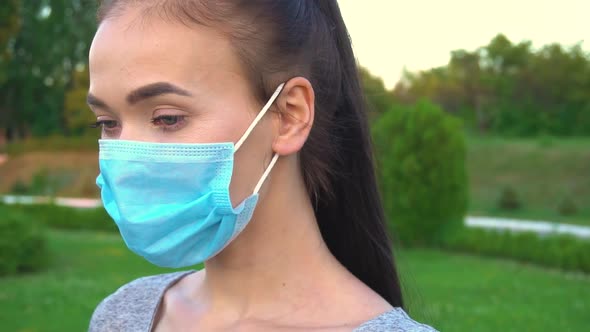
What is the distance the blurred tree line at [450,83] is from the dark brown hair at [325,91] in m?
28.9

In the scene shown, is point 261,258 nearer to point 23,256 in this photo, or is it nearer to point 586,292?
point 586,292

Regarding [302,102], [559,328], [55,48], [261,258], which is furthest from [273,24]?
[55,48]

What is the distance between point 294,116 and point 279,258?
1.13ft

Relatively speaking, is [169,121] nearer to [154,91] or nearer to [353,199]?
[154,91]

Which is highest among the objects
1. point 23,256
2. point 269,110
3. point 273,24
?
point 273,24

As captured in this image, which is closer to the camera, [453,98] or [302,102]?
[302,102]

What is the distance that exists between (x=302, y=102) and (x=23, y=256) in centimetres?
915

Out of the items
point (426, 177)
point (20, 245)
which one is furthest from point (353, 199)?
point (426, 177)

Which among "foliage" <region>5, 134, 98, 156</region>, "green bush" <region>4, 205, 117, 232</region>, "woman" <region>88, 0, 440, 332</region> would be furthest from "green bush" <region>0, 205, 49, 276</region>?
"foliage" <region>5, 134, 98, 156</region>

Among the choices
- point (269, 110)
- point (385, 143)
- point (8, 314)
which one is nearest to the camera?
point (269, 110)

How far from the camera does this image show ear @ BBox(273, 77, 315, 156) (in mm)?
1650

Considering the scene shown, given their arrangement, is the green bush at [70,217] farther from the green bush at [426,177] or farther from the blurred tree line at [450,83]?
the blurred tree line at [450,83]

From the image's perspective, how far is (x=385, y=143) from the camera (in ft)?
41.2

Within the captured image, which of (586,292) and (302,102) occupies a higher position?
(302,102)
